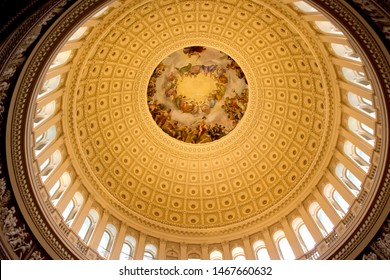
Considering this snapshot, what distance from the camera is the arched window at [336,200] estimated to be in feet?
61.4

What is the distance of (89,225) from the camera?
812 inches

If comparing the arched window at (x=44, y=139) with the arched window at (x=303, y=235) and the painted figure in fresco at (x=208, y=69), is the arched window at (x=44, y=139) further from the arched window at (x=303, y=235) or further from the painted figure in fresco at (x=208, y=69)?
the arched window at (x=303, y=235)

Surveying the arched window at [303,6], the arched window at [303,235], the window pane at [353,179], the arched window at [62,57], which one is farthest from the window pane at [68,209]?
Result: the arched window at [303,6]

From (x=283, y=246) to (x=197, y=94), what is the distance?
13395 mm

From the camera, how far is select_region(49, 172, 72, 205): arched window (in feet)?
59.2

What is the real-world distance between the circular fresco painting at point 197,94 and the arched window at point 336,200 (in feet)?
31.2

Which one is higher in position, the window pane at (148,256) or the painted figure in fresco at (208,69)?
the painted figure in fresco at (208,69)

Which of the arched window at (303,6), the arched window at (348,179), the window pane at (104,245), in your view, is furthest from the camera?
the window pane at (104,245)

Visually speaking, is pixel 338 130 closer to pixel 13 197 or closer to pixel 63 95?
pixel 63 95

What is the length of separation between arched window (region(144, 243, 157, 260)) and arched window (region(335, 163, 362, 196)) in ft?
38.5

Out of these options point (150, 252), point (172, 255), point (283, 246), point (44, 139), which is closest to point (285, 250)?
point (283, 246)
